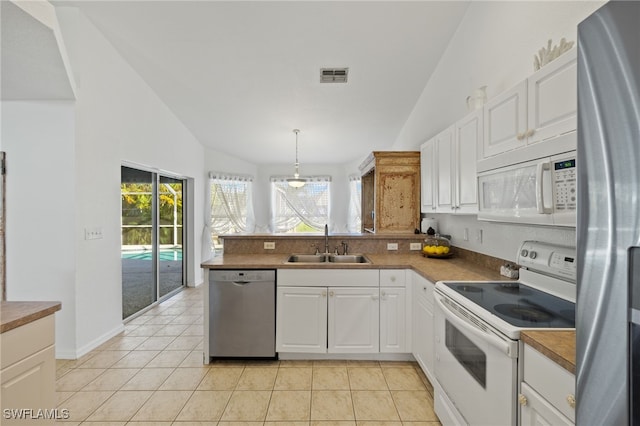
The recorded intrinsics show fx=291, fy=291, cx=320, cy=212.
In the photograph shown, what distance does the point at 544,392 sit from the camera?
1.03m

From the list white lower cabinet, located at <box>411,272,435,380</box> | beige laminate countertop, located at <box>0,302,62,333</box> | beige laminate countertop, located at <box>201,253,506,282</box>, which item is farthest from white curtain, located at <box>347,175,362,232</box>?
beige laminate countertop, located at <box>0,302,62,333</box>

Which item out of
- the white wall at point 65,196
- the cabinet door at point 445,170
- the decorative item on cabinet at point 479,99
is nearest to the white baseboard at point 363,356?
the cabinet door at point 445,170

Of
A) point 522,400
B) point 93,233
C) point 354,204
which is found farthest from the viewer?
point 354,204

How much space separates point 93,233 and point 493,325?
3461 mm

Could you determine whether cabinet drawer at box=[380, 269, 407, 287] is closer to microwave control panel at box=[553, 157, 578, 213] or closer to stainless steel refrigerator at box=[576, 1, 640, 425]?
microwave control panel at box=[553, 157, 578, 213]

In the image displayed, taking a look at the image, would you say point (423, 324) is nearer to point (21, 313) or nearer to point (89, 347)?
point (21, 313)

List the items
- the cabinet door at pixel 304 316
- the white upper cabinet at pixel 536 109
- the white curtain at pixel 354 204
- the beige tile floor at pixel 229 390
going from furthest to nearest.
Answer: the white curtain at pixel 354 204 → the cabinet door at pixel 304 316 → the beige tile floor at pixel 229 390 → the white upper cabinet at pixel 536 109

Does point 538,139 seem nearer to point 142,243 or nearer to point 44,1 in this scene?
point 44,1

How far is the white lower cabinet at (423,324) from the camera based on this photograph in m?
2.13

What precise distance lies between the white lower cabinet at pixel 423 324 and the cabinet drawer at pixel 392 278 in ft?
0.30

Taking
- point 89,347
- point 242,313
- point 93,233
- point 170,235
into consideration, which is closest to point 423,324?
point 242,313

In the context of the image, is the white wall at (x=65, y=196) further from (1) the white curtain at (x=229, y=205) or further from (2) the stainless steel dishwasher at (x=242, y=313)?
(1) the white curtain at (x=229, y=205)

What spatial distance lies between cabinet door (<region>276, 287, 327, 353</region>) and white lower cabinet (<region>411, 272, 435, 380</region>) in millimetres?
772

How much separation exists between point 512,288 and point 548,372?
80cm
